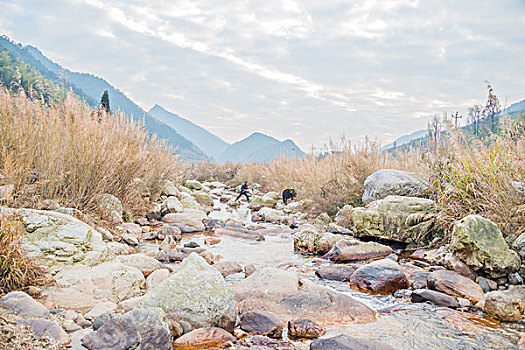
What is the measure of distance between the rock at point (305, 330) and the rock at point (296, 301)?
229 millimetres

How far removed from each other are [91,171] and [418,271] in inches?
201

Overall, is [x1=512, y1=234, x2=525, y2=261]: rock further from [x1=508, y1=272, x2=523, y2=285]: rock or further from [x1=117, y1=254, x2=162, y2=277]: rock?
[x1=117, y1=254, x2=162, y2=277]: rock

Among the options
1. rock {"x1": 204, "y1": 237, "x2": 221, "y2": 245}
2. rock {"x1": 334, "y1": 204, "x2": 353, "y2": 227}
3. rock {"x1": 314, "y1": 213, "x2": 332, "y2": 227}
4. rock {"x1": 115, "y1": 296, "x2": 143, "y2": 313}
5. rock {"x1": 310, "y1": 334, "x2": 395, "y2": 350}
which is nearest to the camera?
rock {"x1": 310, "y1": 334, "x2": 395, "y2": 350}

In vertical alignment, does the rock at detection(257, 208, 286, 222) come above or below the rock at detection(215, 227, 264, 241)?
above

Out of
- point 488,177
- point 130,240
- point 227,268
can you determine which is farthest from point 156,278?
point 488,177

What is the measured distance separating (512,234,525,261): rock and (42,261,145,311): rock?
420 centimetres

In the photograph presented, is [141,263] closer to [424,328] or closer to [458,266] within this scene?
[424,328]

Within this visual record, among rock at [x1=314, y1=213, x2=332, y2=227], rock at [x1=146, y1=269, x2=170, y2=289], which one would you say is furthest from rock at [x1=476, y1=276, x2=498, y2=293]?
rock at [x1=314, y1=213, x2=332, y2=227]

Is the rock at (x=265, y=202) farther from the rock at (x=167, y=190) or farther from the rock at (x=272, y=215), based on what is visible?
the rock at (x=167, y=190)

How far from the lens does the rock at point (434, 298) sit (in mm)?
3590

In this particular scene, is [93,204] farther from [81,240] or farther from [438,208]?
[438,208]

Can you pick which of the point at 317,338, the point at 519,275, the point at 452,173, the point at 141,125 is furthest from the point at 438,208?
the point at 141,125

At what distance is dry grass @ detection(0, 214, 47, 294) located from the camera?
2908 mm

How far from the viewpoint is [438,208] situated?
572 cm
